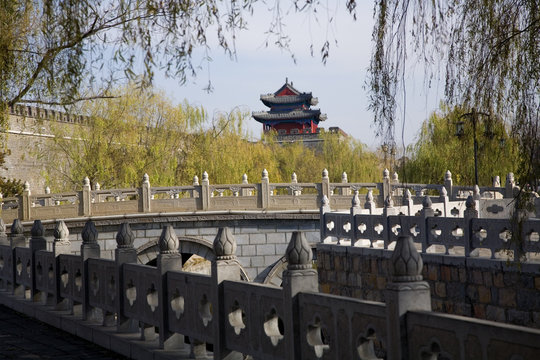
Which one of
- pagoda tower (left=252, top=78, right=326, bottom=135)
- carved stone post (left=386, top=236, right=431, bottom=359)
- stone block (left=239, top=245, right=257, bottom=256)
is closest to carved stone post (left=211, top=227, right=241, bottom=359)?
carved stone post (left=386, top=236, right=431, bottom=359)

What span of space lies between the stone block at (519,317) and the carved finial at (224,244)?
19.3 ft

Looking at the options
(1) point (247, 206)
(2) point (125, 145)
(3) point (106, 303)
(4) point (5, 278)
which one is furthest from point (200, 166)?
(3) point (106, 303)

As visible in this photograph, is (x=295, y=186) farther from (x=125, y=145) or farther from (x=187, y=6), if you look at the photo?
(x=187, y=6)

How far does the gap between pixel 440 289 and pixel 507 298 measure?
A: 1.54 m

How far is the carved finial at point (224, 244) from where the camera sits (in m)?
5.68

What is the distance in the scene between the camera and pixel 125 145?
27.6 metres

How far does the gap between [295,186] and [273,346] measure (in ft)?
61.5

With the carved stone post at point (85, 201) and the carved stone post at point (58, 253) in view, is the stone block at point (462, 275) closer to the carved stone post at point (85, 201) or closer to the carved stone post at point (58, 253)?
the carved stone post at point (58, 253)

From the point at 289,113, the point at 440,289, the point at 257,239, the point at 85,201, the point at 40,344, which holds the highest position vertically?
the point at 289,113

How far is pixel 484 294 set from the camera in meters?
11.0

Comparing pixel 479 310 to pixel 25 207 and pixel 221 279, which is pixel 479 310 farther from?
pixel 25 207

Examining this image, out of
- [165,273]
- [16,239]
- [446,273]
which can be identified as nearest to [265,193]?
[446,273]

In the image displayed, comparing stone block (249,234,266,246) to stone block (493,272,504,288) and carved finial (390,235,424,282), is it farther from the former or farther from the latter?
carved finial (390,235,424,282)

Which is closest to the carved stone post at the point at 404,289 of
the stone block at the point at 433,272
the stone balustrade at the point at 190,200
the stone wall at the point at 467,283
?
the stone wall at the point at 467,283
